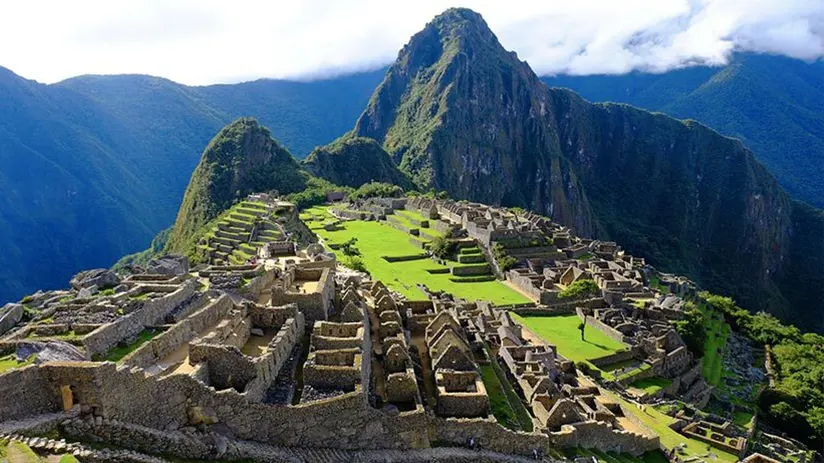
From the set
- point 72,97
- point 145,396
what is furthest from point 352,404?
point 72,97

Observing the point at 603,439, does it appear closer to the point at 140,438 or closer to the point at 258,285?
the point at 258,285

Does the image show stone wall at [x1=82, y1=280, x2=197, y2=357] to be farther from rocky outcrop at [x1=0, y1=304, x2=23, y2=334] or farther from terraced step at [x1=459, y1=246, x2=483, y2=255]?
terraced step at [x1=459, y1=246, x2=483, y2=255]

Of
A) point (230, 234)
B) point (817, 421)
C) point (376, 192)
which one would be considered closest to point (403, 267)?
point (230, 234)

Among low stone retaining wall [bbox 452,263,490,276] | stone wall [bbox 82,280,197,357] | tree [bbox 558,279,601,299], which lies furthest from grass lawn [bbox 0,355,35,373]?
low stone retaining wall [bbox 452,263,490,276]

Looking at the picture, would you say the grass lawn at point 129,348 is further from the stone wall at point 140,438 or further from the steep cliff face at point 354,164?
the steep cliff face at point 354,164

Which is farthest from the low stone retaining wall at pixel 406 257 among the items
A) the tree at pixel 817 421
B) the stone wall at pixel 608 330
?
the tree at pixel 817 421

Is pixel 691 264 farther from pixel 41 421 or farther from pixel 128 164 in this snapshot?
pixel 41 421
